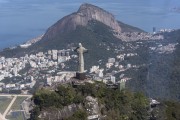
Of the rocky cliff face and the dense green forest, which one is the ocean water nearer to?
the rocky cliff face

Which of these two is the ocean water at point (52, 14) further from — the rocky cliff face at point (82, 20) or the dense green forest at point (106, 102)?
the dense green forest at point (106, 102)

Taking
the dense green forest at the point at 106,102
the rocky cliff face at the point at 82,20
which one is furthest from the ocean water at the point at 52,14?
the dense green forest at the point at 106,102

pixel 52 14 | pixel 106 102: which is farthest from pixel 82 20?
pixel 106 102

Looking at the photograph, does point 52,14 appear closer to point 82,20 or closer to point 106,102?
point 82,20

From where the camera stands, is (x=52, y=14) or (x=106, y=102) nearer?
(x=106, y=102)

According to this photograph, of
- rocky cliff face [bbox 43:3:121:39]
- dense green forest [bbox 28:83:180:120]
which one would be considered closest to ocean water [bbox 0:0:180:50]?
rocky cliff face [bbox 43:3:121:39]

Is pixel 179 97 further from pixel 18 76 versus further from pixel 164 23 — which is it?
pixel 164 23
